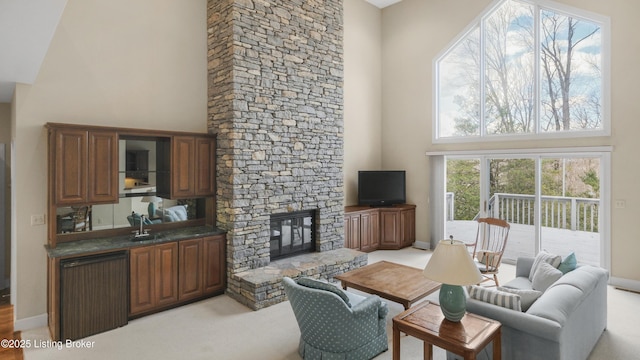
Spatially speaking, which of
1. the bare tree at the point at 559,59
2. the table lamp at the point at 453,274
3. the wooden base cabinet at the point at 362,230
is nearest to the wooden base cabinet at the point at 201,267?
the wooden base cabinet at the point at 362,230

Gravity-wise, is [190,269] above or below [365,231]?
below

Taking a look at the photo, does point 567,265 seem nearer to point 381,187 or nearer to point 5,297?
point 381,187

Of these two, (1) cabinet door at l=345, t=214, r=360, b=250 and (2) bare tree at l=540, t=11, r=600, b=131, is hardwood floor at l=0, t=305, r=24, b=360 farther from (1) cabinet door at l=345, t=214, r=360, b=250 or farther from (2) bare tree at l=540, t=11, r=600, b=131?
(2) bare tree at l=540, t=11, r=600, b=131

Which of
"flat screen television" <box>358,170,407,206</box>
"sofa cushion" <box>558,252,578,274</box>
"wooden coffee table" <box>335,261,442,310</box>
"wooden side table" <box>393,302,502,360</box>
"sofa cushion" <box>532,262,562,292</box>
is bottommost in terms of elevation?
"wooden coffee table" <box>335,261,442,310</box>

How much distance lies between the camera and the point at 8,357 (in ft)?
11.1

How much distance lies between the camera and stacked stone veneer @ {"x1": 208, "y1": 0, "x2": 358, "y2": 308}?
4855 mm

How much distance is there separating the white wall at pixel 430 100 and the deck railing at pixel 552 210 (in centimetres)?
35

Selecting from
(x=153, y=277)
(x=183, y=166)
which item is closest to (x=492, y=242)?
(x=183, y=166)

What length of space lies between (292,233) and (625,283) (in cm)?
508

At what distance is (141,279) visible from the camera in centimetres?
414

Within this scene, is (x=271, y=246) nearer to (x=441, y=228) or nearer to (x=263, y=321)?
(x=263, y=321)

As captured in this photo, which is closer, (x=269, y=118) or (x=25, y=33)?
(x=25, y=33)

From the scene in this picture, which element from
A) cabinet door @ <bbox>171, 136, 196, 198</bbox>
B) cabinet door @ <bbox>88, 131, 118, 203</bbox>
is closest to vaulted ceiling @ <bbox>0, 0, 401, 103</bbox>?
cabinet door @ <bbox>88, 131, 118, 203</bbox>

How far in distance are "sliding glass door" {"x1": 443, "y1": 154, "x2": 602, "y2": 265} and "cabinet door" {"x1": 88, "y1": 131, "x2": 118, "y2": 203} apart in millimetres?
6019
